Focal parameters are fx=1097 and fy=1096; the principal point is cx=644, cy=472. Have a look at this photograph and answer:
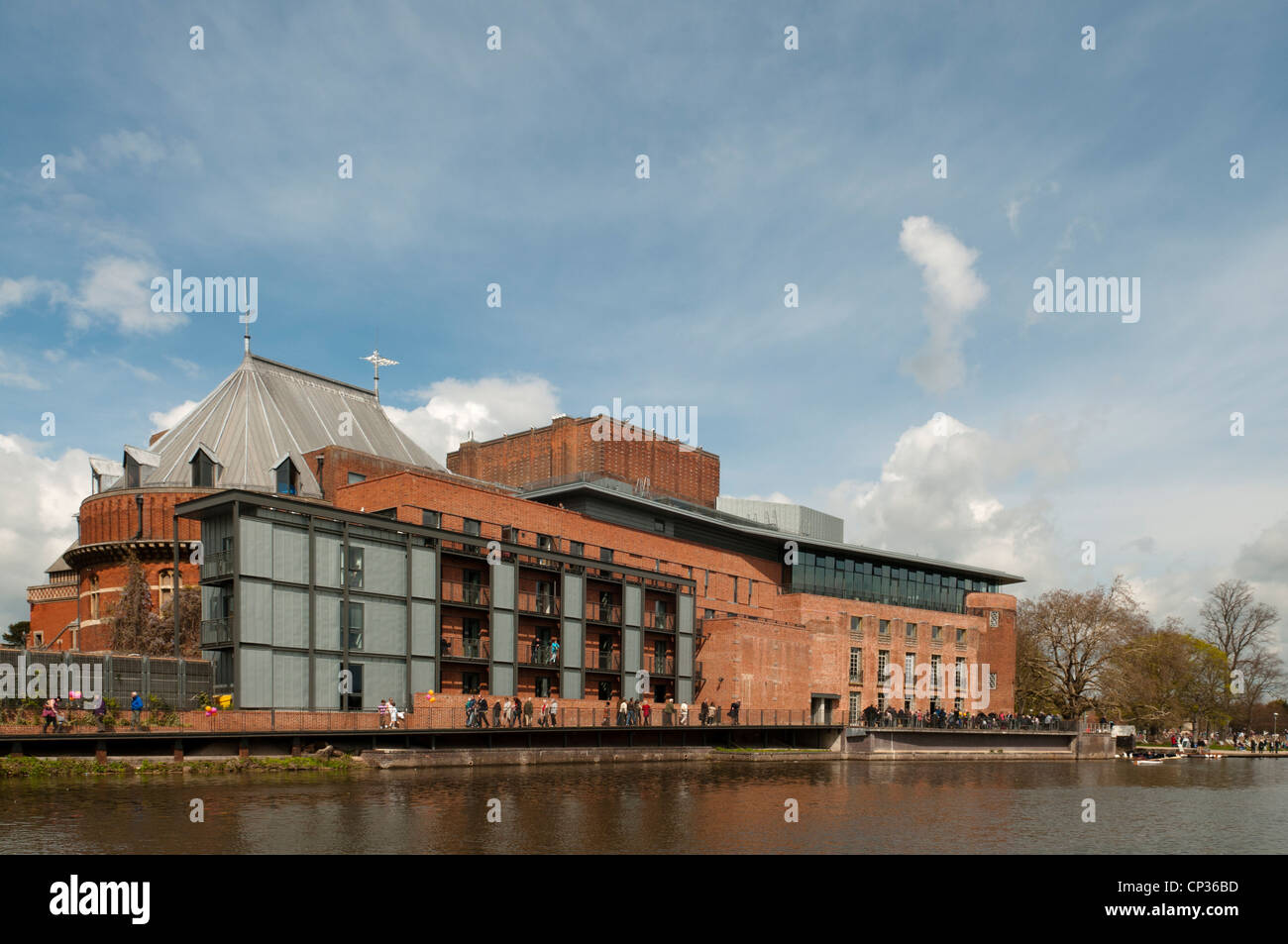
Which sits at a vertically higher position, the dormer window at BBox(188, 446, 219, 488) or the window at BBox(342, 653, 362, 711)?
the dormer window at BBox(188, 446, 219, 488)

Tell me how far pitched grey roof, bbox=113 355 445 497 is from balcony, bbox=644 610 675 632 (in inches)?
898

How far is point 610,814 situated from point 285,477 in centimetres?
4716

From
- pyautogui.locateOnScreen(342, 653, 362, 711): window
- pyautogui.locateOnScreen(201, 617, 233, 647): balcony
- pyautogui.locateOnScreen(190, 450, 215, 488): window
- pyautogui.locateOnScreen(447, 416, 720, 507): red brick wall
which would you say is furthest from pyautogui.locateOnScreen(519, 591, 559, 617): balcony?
pyautogui.locateOnScreen(447, 416, 720, 507): red brick wall

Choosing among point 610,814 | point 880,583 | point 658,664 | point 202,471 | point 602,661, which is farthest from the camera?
point 880,583

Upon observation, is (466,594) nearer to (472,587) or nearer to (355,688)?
(472,587)

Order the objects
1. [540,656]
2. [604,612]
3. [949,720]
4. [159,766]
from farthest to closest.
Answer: [949,720] → [604,612] → [540,656] → [159,766]

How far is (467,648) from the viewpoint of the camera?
52438 millimetres

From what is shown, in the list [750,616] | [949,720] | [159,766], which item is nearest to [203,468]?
[159,766]

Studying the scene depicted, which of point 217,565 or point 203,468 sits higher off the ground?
point 203,468

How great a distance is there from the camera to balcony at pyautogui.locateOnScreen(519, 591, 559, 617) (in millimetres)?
55472

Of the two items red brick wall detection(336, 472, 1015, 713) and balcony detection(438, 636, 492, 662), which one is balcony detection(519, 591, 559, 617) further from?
red brick wall detection(336, 472, 1015, 713)

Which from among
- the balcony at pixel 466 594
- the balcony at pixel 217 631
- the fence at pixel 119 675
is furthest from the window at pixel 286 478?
the fence at pixel 119 675

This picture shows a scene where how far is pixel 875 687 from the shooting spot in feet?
262
